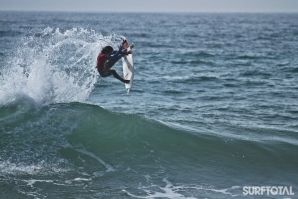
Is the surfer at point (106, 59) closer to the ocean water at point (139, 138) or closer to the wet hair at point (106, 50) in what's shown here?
the wet hair at point (106, 50)

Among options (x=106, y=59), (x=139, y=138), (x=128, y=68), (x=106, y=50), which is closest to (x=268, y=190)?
(x=139, y=138)

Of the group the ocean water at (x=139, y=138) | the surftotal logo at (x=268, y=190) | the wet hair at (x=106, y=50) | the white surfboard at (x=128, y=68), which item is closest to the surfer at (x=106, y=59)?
the wet hair at (x=106, y=50)

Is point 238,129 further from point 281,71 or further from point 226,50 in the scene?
point 226,50

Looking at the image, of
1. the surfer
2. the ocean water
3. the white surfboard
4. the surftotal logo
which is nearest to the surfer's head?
the surfer

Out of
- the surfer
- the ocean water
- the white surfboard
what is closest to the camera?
the ocean water

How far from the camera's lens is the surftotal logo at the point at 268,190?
10.1 m

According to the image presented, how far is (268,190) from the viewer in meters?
10.2

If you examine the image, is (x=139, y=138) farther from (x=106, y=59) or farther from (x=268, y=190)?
(x=268, y=190)

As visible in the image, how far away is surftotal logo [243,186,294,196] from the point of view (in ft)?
33.1

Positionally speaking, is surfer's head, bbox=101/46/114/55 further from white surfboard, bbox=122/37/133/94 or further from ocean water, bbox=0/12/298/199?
white surfboard, bbox=122/37/133/94

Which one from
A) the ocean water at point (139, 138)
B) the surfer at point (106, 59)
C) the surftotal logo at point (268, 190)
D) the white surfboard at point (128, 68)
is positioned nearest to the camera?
the surftotal logo at point (268, 190)

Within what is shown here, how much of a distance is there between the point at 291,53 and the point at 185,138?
27984mm

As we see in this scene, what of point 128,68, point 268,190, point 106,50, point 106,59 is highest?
point 106,50

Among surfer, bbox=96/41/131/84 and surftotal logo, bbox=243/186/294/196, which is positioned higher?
surfer, bbox=96/41/131/84
